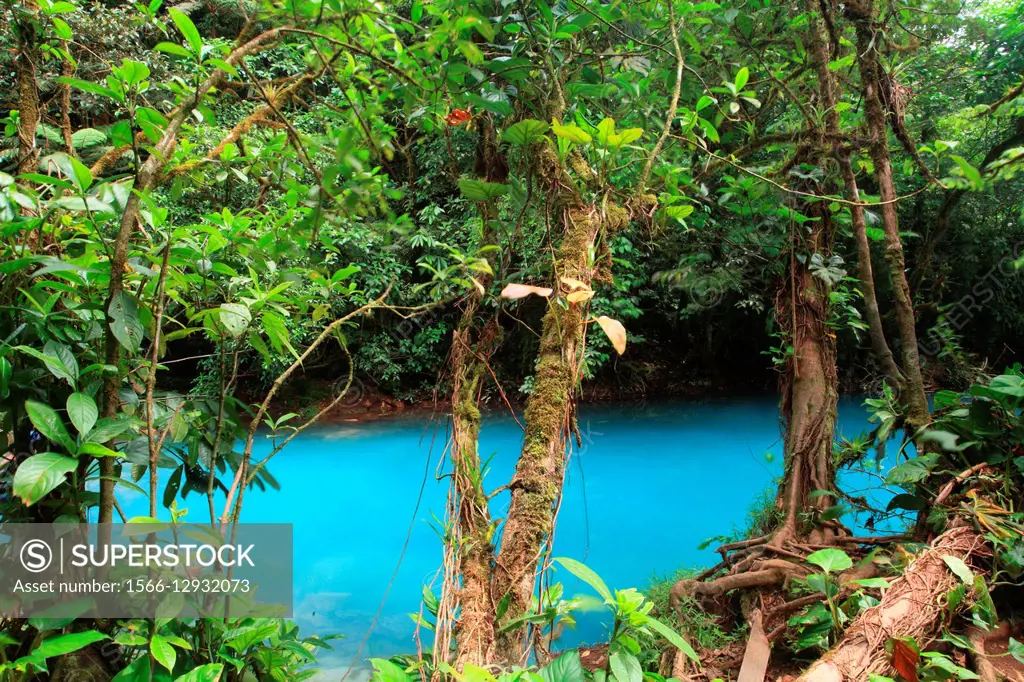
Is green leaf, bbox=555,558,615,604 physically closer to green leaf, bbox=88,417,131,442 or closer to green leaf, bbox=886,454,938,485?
green leaf, bbox=88,417,131,442

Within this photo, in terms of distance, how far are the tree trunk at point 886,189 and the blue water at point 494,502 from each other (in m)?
0.73

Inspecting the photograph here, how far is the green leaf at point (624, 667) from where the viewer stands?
A: 99 cm

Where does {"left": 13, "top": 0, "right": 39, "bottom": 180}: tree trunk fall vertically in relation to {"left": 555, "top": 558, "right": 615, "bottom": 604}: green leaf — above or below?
above

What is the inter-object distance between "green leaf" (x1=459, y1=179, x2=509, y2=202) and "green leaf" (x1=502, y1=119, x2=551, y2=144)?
4.0 inches

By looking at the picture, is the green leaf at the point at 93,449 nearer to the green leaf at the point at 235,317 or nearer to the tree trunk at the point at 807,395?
the green leaf at the point at 235,317

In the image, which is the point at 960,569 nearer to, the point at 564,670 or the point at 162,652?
the point at 564,670

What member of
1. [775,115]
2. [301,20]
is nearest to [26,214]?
[301,20]

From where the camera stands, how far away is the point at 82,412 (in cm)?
98

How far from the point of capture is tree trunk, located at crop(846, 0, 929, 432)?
6.38 feet

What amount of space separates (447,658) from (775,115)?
4238 mm

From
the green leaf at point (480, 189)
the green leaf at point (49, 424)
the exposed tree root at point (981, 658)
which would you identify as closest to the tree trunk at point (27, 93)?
the green leaf at point (49, 424)

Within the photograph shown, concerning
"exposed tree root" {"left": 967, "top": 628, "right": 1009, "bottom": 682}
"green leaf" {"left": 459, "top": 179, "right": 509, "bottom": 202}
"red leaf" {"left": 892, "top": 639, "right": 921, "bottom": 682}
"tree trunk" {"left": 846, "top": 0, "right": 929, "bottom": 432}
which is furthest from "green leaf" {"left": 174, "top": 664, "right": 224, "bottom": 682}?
"tree trunk" {"left": 846, "top": 0, "right": 929, "bottom": 432}

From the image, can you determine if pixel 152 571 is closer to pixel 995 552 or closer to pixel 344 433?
pixel 995 552

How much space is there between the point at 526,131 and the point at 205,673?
1.21 meters
